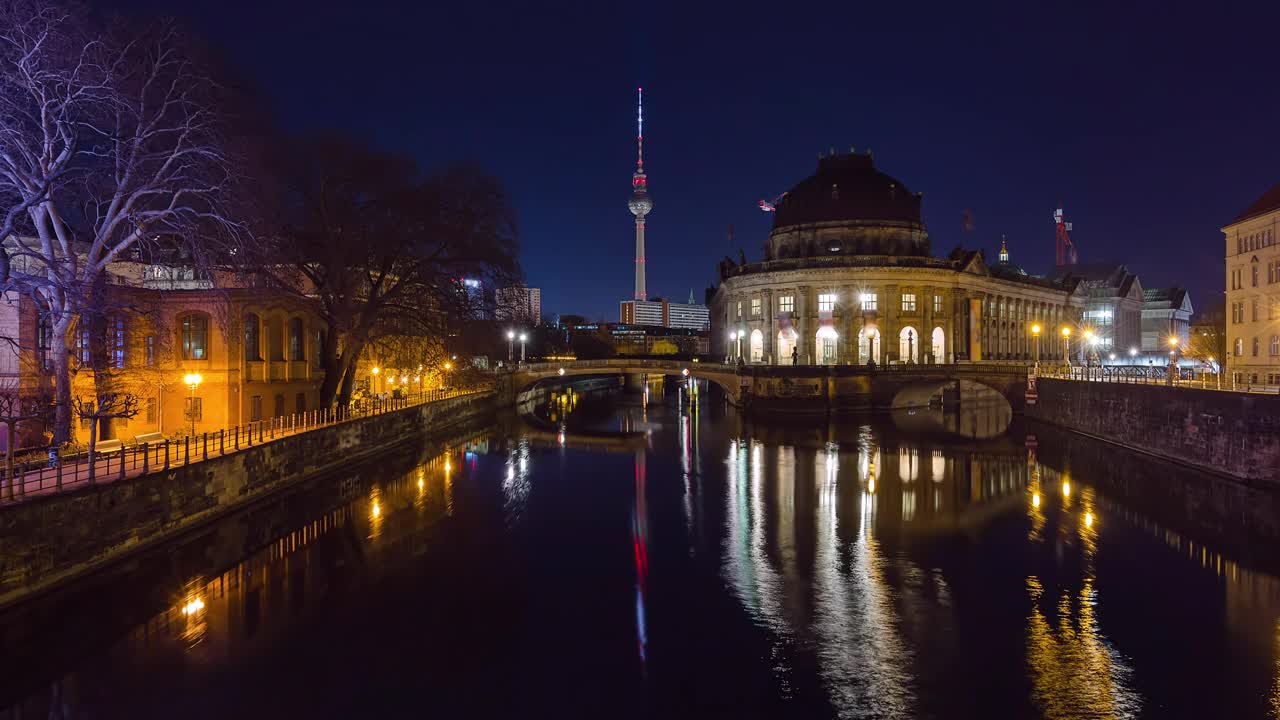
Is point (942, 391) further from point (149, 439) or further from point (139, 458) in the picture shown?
point (139, 458)

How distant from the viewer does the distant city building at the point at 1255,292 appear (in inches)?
2084

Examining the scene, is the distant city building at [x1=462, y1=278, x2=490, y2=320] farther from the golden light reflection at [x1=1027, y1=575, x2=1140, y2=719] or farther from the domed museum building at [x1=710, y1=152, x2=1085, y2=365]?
the domed museum building at [x1=710, y1=152, x2=1085, y2=365]

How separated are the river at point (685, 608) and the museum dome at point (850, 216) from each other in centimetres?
6896

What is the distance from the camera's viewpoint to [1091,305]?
13688 centimetres

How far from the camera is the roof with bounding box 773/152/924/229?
10438cm

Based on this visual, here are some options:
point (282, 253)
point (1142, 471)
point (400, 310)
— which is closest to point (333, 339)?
point (400, 310)

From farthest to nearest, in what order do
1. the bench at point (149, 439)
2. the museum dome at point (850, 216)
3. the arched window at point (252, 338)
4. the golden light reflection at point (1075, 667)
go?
1. the museum dome at point (850, 216)
2. the arched window at point (252, 338)
3. the bench at point (149, 439)
4. the golden light reflection at point (1075, 667)

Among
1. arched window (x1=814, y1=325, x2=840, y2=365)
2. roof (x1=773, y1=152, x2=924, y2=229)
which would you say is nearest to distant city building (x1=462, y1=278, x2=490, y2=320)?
arched window (x1=814, y1=325, x2=840, y2=365)

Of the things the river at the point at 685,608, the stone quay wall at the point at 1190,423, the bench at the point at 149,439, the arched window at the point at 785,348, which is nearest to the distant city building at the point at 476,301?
the river at the point at 685,608

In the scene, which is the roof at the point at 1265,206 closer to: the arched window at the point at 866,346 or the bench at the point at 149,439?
the arched window at the point at 866,346

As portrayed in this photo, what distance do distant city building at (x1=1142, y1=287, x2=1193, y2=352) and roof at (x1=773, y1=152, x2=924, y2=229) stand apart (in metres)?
75.2

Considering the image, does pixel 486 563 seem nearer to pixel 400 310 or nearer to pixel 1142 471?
pixel 400 310

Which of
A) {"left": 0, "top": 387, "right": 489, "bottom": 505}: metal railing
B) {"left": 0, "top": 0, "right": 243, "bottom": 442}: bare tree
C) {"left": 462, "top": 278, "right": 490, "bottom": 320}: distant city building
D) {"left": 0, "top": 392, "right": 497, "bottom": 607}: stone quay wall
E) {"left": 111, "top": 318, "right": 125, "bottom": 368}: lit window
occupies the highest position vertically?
{"left": 0, "top": 0, "right": 243, "bottom": 442}: bare tree

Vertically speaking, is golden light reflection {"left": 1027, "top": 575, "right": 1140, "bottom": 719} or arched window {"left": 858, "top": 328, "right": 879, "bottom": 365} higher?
arched window {"left": 858, "top": 328, "right": 879, "bottom": 365}
